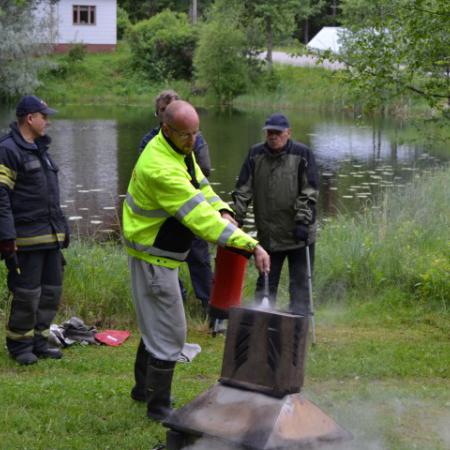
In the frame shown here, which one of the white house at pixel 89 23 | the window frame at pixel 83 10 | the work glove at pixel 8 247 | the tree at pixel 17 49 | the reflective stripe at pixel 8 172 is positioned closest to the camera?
the work glove at pixel 8 247

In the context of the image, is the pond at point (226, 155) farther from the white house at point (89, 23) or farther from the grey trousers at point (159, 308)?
the white house at point (89, 23)

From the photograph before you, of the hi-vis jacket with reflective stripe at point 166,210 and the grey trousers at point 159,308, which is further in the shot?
the grey trousers at point 159,308

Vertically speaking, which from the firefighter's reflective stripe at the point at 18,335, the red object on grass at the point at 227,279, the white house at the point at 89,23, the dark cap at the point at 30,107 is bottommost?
the firefighter's reflective stripe at the point at 18,335

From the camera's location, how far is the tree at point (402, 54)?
8.58 metres

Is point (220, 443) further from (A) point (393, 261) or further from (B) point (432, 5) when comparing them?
(B) point (432, 5)

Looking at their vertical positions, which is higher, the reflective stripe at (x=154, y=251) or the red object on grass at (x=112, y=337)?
the reflective stripe at (x=154, y=251)

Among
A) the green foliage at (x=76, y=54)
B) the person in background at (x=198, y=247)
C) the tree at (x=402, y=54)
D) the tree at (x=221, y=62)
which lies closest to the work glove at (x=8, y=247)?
the person in background at (x=198, y=247)

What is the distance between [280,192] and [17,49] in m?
Answer: 30.6

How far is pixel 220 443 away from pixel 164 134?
5.73ft

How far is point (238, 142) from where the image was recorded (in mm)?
28375

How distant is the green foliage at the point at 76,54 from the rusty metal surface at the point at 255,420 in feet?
161

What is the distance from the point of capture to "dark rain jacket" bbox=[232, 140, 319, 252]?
23.9 ft

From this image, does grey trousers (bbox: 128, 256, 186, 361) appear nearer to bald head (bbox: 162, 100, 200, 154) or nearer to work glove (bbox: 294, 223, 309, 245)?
bald head (bbox: 162, 100, 200, 154)

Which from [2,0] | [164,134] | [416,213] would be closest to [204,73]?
[2,0]
